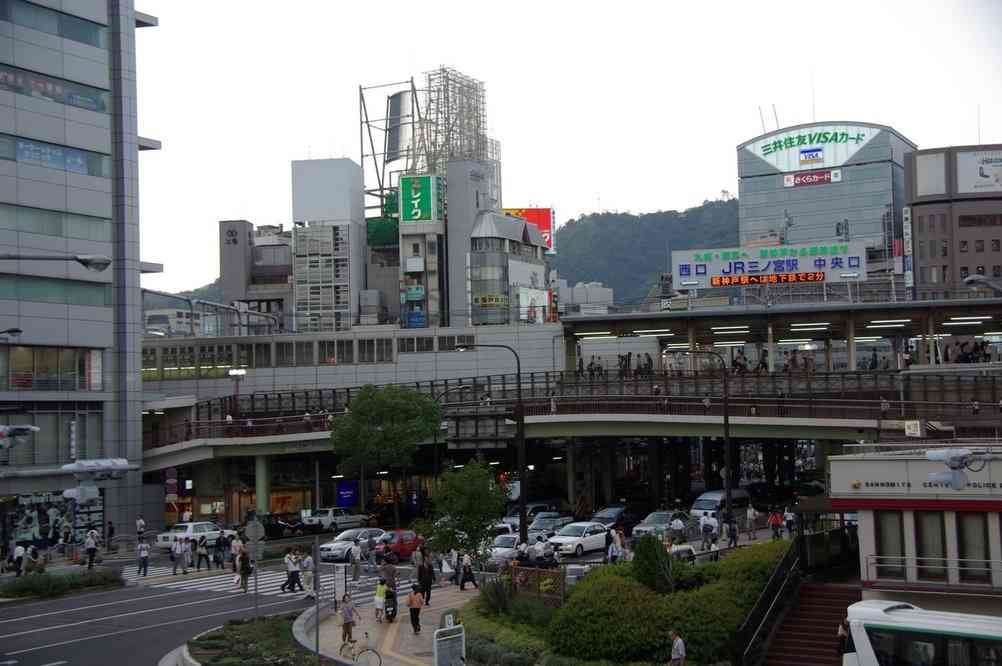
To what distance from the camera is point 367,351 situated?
87.6 m

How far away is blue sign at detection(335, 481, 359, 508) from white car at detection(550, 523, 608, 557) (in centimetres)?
3112

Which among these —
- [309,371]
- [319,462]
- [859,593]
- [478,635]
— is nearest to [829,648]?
[859,593]

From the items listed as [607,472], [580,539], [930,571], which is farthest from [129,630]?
[607,472]

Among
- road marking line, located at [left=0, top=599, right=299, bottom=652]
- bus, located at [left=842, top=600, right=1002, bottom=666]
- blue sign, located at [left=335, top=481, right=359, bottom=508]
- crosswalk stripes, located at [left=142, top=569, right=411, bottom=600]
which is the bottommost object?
blue sign, located at [left=335, top=481, right=359, bottom=508]

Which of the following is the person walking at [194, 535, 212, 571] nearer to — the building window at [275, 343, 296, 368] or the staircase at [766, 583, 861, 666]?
the staircase at [766, 583, 861, 666]

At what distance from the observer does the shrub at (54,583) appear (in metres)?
40.3

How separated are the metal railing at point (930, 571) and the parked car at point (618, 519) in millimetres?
24760

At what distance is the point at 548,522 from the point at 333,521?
46.8ft

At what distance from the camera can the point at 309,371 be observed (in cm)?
8731

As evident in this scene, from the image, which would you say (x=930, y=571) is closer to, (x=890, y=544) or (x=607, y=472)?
(x=890, y=544)

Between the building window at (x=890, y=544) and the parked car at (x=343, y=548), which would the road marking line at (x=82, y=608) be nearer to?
A: the parked car at (x=343, y=548)

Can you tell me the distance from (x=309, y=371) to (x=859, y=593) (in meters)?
63.2

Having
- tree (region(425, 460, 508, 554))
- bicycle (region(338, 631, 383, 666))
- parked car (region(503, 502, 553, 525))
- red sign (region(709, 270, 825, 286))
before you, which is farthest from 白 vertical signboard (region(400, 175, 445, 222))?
bicycle (region(338, 631, 383, 666))

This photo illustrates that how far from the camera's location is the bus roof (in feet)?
68.4
